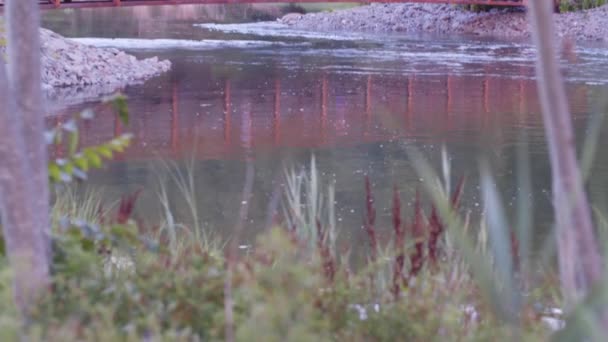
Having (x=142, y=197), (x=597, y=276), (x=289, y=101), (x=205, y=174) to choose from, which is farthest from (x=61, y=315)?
(x=289, y=101)

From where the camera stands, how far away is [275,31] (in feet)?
111

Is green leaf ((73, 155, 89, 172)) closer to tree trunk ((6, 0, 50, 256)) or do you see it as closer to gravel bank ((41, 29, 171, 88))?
tree trunk ((6, 0, 50, 256))

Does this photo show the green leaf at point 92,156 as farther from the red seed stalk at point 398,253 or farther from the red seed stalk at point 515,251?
the red seed stalk at point 515,251

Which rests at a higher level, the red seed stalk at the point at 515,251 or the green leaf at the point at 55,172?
the green leaf at the point at 55,172

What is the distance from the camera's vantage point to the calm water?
10750mm

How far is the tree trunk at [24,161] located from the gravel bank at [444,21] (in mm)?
28101

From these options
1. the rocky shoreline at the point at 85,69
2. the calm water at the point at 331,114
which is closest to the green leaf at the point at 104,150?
the calm water at the point at 331,114

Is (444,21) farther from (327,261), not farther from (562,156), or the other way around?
(562,156)

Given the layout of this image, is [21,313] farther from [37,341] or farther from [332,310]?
[332,310]

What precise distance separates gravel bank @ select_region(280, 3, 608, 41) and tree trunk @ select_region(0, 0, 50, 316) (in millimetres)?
28101

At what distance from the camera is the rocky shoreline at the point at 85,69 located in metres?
19.8

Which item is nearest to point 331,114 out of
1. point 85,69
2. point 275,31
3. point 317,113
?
point 317,113

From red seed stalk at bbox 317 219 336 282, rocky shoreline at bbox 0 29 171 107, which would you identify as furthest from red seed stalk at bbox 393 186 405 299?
rocky shoreline at bbox 0 29 171 107

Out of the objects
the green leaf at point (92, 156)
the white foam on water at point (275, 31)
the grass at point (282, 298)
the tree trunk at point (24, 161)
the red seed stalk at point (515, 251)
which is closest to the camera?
the grass at point (282, 298)
